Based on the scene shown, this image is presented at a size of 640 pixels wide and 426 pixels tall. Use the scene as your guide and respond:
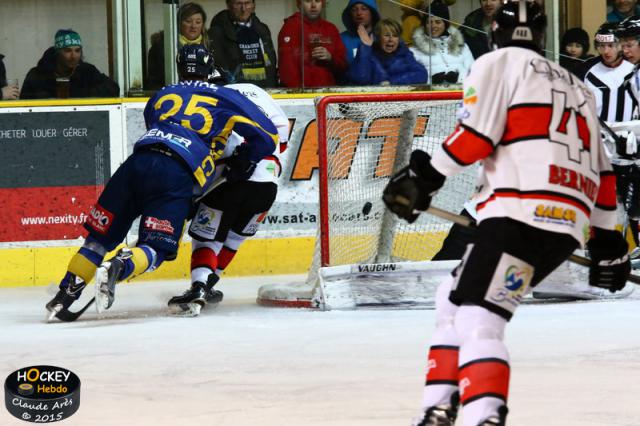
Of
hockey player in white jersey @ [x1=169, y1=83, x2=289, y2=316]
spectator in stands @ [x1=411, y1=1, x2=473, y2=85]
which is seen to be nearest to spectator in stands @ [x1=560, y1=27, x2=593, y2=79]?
spectator in stands @ [x1=411, y1=1, x2=473, y2=85]

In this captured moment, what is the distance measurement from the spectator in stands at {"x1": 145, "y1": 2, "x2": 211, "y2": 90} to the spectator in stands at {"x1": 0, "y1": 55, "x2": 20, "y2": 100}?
71 cm

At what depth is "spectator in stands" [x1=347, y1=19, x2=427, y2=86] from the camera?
716 centimetres

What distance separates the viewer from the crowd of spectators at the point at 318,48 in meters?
6.95

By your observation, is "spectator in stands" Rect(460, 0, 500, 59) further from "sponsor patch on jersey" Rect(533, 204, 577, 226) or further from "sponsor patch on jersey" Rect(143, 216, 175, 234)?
"sponsor patch on jersey" Rect(533, 204, 577, 226)

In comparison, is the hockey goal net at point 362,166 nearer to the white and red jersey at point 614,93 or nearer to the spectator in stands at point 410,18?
the white and red jersey at point 614,93

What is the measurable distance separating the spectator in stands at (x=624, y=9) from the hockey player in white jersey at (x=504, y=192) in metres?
5.20

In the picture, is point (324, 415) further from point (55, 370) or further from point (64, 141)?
point (64, 141)

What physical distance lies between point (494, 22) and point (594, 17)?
498 centimetres

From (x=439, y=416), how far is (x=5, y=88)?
476cm

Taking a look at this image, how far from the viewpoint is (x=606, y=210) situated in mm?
2863

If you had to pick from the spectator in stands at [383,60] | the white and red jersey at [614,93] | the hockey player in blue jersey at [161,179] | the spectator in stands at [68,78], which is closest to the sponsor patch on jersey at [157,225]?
the hockey player in blue jersey at [161,179]

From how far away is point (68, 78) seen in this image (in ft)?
22.6

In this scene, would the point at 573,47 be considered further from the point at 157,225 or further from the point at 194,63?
the point at 157,225

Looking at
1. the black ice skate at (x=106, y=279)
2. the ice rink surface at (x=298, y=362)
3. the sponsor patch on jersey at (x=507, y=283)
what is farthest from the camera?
the black ice skate at (x=106, y=279)
